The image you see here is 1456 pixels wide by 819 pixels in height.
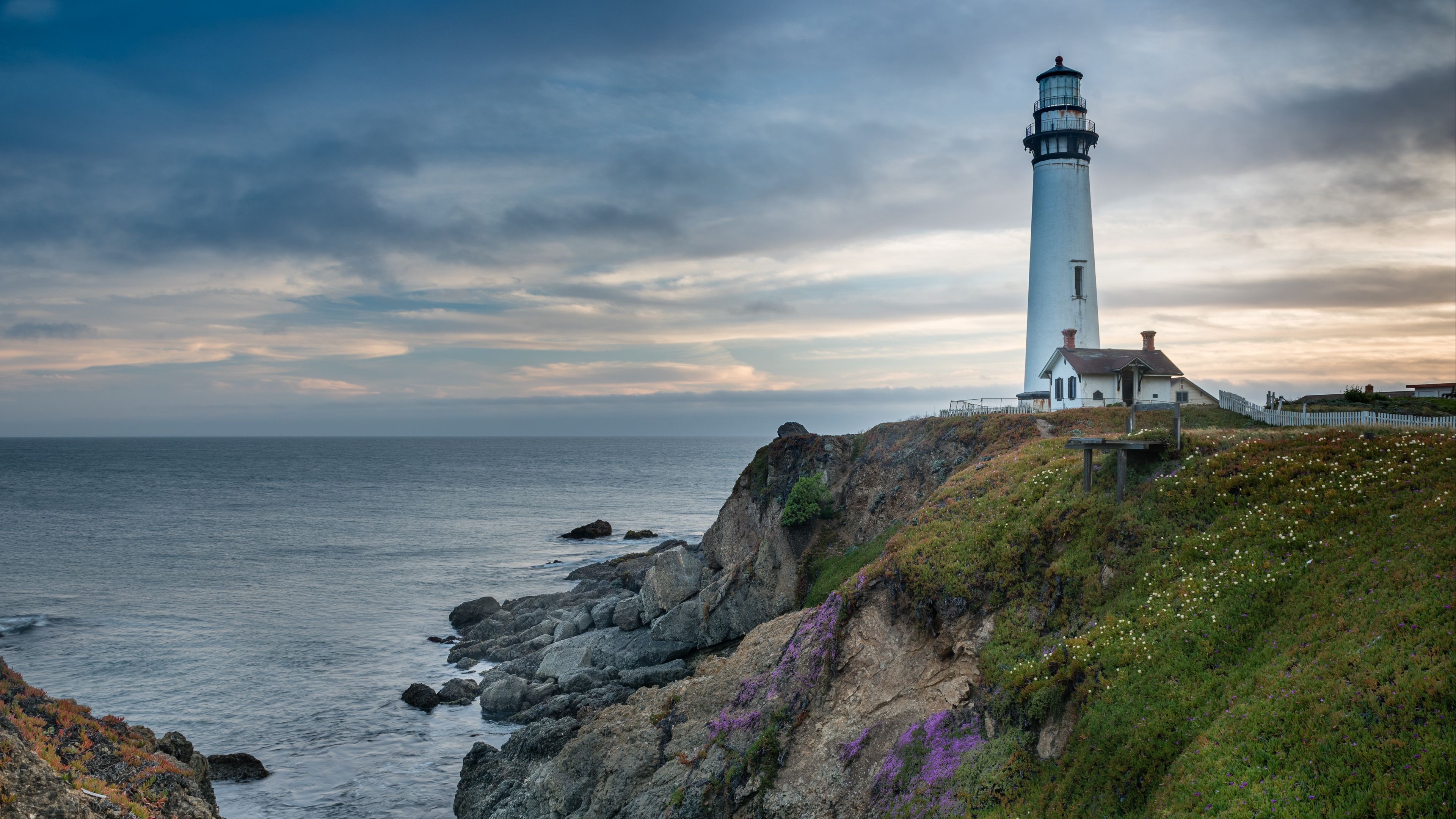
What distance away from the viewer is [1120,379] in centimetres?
4700

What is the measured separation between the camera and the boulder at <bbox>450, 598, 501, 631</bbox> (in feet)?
176

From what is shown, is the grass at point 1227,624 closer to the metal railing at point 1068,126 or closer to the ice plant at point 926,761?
the ice plant at point 926,761

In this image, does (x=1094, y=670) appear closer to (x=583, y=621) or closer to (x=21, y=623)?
(x=583, y=621)

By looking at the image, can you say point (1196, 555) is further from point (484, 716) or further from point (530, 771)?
point (484, 716)

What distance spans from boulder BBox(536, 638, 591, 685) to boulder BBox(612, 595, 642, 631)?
408 cm

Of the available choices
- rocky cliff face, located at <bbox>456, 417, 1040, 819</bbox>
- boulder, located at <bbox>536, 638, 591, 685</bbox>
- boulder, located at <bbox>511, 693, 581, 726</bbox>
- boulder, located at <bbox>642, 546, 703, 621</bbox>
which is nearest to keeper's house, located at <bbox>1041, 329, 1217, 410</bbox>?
rocky cliff face, located at <bbox>456, 417, 1040, 819</bbox>

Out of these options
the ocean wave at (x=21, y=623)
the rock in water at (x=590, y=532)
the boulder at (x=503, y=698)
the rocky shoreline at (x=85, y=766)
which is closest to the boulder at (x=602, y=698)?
the boulder at (x=503, y=698)

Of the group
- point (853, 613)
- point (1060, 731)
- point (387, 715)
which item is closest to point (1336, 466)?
point (1060, 731)

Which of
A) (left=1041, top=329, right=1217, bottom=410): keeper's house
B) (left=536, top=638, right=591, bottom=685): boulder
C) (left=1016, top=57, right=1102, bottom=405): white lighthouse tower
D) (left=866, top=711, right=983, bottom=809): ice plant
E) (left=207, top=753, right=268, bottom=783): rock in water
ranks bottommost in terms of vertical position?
(left=207, top=753, right=268, bottom=783): rock in water

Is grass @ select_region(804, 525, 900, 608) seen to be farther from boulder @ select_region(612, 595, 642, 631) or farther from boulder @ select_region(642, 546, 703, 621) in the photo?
boulder @ select_region(612, 595, 642, 631)

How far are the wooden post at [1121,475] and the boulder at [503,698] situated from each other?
88.8ft

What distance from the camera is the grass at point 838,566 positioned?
3909cm

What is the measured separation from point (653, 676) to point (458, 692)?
9.80m

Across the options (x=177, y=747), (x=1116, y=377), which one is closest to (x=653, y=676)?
(x=177, y=747)
